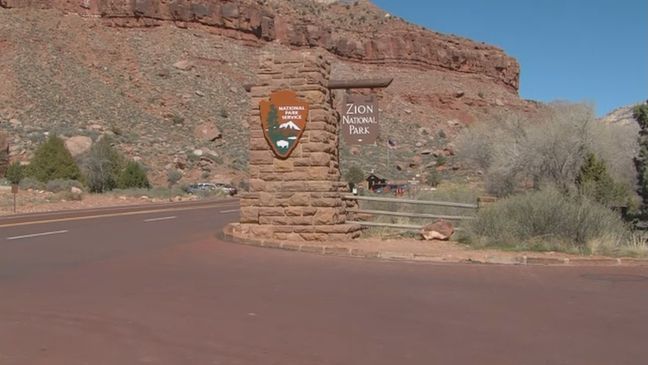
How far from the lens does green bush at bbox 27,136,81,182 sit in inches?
1667

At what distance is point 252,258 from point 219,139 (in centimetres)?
4779

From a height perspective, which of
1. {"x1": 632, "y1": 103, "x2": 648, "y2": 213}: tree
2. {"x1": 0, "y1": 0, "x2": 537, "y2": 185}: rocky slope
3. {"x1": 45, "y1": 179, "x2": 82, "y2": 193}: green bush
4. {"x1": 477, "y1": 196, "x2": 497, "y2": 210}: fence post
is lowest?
{"x1": 45, "y1": 179, "x2": 82, "y2": 193}: green bush

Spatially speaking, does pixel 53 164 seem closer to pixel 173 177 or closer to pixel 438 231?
pixel 173 177

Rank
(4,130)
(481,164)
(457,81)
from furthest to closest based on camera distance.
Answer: (457,81) → (4,130) → (481,164)

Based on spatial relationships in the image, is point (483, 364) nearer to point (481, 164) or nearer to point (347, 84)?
point (347, 84)

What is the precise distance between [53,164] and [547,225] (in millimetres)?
35718

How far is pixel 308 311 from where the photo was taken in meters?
7.59

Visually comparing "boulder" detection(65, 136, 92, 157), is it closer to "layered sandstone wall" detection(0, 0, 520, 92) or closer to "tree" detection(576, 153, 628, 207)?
"layered sandstone wall" detection(0, 0, 520, 92)

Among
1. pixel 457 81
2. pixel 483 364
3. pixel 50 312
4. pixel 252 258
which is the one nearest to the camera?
pixel 483 364

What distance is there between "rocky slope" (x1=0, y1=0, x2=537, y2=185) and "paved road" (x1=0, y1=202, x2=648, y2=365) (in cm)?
4074

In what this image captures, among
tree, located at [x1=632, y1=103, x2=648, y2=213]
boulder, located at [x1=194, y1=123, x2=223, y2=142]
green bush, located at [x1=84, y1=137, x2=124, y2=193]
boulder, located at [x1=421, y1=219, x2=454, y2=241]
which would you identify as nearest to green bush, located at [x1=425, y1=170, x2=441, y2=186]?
boulder, located at [x1=194, y1=123, x2=223, y2=142]

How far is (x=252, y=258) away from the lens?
12.1m

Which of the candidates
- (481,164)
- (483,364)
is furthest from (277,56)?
(481,164)

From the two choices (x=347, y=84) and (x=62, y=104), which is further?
(x=62, y=104)
